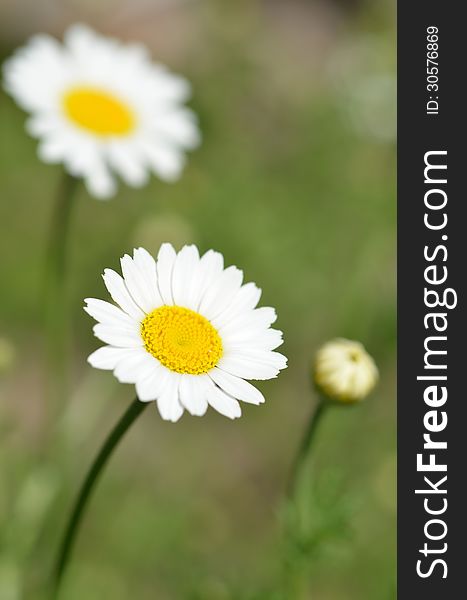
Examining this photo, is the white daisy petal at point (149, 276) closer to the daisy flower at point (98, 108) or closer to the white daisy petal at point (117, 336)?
the white daisy petal at point (117, 336)

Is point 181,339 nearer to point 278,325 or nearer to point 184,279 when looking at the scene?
point 184,279

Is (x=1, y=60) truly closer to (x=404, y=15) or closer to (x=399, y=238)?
(x=404, y=15)

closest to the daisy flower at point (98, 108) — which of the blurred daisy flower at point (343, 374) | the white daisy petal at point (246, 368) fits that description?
the blurred daisy flower at point (343, 374)

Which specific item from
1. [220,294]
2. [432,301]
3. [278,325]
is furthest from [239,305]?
[278,325]

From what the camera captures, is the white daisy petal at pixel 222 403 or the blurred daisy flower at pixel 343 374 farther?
the blurred daisy flower at pixel 343 374

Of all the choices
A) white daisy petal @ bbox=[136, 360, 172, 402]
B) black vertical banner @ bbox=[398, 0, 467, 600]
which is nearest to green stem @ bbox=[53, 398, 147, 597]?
white daisy petal @ bbox=[136, 360, 172, 402]

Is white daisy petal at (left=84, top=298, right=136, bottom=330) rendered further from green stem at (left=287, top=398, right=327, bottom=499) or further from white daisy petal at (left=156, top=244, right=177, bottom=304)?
green stem at (left=287, top=398, right=327, bottom=499)
